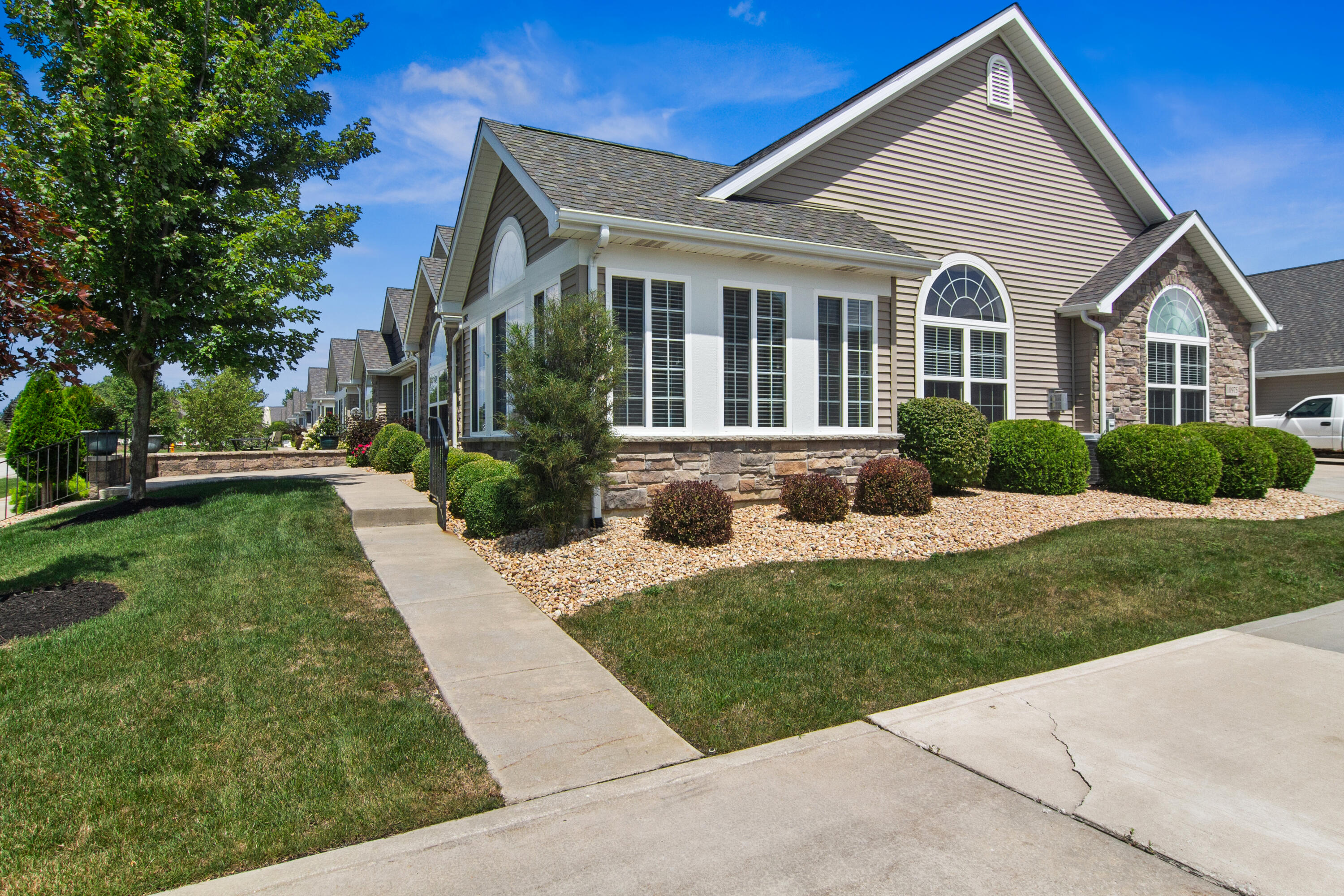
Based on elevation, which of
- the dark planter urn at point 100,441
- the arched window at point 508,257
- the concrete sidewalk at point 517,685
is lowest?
the concrete sidewalk at point 517,685

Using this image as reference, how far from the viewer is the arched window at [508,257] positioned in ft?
36.1

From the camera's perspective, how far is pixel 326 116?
44.2 feet

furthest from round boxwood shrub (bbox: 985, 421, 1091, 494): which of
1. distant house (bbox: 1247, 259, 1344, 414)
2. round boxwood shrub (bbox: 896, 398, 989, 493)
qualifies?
distant house (bbox: 1247, 259, 1344, 414)

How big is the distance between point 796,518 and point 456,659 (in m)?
5.06

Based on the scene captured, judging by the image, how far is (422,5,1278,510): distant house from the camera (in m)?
9.23

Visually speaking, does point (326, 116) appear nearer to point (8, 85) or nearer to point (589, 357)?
point (8, 85)

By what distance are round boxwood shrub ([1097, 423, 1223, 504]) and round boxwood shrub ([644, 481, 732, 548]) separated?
7.23 m

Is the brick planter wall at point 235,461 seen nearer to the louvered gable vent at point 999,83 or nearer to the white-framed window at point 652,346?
the white-framed window at point 652,346

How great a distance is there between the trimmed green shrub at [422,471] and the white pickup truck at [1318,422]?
22045mm

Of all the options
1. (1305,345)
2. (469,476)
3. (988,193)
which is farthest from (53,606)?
(1305,345)

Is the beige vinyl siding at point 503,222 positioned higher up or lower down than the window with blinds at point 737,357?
higher up

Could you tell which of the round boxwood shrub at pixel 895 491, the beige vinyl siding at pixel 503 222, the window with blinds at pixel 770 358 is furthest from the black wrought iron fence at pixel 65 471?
the round boxwood shrub at pixel 895 491

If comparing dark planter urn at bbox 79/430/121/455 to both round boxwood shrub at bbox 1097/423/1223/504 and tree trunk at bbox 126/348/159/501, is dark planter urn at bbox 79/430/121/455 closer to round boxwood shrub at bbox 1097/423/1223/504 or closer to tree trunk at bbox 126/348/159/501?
tree trunk at bbox 126/348/159/501

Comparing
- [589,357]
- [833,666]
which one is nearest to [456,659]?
[833,666]
